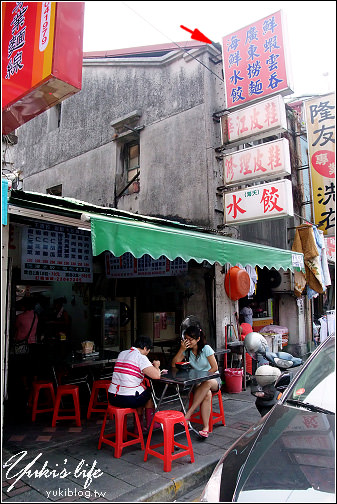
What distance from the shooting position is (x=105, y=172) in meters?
11.6

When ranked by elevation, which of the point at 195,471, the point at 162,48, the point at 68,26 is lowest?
the point at 195,471

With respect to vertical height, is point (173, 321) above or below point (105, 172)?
below

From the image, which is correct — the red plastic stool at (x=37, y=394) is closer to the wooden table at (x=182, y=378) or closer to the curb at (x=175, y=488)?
the wooden table at (x=182, y=378)

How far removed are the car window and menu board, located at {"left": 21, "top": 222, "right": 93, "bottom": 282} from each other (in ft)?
16.9

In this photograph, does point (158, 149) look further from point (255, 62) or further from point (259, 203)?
point (259, 203)

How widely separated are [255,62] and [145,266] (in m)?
5.18

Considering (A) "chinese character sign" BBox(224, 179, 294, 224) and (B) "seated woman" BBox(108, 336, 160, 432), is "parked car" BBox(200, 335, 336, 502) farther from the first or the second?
(A) "chinese character sign" BBox(224, 179, 294, 224)

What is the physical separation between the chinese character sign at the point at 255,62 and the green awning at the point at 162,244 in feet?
11.5

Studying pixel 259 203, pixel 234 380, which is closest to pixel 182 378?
pixel 234 380

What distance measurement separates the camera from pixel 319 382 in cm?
324

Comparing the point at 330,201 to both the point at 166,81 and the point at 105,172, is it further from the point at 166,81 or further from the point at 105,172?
the point at 105,172

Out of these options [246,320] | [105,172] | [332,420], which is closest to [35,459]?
[332,420]

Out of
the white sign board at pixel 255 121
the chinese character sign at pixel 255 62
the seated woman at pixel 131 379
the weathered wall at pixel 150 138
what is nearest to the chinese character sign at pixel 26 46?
the seated woman at pixel 131 379

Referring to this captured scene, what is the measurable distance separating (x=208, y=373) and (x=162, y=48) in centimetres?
955
